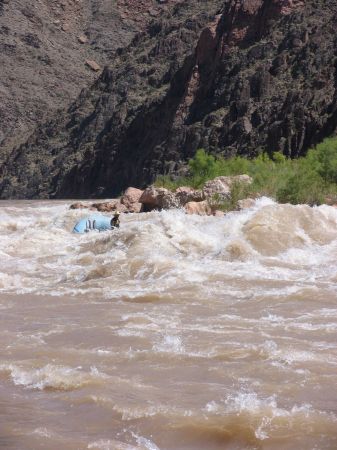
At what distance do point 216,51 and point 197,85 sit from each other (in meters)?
3.18

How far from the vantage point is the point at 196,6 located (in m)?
84.4

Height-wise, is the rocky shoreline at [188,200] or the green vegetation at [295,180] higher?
the green vegetation at [295,180]

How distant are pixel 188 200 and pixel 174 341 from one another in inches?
573

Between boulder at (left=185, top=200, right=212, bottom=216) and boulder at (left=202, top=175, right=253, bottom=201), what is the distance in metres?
0.42

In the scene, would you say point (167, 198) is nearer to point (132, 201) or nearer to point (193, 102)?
point (132, 201)

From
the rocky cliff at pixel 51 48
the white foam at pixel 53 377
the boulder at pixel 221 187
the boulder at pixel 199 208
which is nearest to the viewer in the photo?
the white foam at pixel 53 377

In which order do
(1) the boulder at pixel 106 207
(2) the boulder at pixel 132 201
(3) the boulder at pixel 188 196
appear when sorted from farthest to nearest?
(1) the boulder at pixel 106 207 < (2) the boulder at pixel 132 201 < (3) the boulder at pixel 188 196

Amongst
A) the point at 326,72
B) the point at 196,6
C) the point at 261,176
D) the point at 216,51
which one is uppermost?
the point at 196,6

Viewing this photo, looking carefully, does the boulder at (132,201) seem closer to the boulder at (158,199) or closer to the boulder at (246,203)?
the boulder at (158,199)

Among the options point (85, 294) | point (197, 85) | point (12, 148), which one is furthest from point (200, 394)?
point (12, 148)

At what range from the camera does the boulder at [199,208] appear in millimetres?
18683

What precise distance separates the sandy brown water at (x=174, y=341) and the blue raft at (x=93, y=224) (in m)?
3.54

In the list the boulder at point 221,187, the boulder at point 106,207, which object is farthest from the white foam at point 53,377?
the boulder at point 106,207

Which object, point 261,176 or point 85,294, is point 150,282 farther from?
point 261,176
